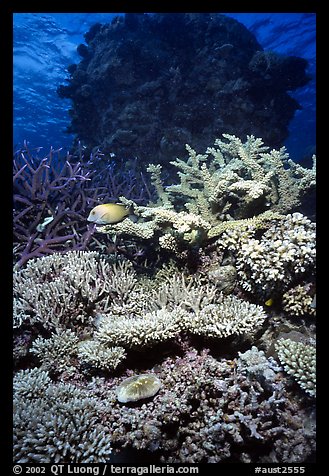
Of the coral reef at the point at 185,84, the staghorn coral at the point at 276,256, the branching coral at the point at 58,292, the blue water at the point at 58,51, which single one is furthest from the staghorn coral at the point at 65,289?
the blue water at the point at 58,51

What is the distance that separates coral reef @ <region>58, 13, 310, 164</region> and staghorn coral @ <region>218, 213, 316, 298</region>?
672cm

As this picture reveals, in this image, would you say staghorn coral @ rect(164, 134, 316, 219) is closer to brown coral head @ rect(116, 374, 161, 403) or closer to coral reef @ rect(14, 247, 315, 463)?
coral reef @ rect(14, 247, 315, 463)

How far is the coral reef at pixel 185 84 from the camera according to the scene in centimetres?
937

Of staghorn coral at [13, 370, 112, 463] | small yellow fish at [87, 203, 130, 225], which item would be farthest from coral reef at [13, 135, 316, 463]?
small yellow fish at [87, 203, 130, 225]

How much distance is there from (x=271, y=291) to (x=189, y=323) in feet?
3.44

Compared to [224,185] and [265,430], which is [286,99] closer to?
[224,185]

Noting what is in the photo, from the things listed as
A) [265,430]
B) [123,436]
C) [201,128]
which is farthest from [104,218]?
[201,128]

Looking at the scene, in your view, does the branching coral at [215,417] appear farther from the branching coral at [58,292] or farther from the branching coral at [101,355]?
the branching coral at [58,292]

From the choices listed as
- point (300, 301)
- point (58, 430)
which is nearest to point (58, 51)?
point (300, 301)

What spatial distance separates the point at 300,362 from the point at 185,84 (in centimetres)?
971

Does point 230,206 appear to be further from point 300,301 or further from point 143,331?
point 143,331

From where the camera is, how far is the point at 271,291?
316 centimetres

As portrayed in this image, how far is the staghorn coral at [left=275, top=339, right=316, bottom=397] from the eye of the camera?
96.5 inches

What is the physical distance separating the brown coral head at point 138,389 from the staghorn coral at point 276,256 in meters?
1.50
